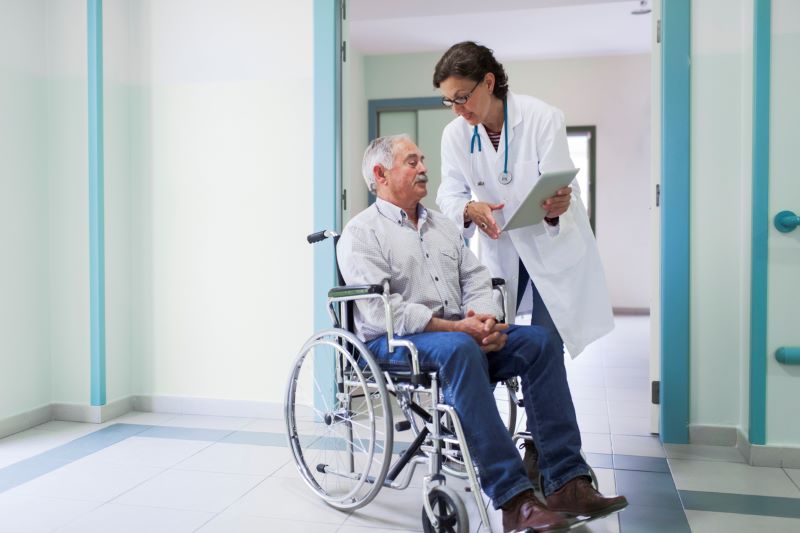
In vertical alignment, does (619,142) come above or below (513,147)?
above

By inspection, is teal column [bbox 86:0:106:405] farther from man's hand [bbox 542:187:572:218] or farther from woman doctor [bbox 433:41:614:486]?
man's hand [bbox 542:187:572:218]

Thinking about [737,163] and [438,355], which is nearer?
[438,355]

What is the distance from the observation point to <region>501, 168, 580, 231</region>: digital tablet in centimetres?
184

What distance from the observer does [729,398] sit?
271cm

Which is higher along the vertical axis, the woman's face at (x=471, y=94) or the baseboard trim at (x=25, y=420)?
the woman's face at (x=471, y=94)

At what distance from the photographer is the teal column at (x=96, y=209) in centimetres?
310

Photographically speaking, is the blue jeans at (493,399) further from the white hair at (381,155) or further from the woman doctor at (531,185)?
the white hair at (381,155)

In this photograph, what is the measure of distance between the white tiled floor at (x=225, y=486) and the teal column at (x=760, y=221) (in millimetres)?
244

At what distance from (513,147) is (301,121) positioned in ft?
4.10

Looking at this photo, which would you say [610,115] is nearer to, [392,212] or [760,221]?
[760,221]

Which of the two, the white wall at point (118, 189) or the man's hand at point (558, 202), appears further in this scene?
the white wall at point (118, 189)

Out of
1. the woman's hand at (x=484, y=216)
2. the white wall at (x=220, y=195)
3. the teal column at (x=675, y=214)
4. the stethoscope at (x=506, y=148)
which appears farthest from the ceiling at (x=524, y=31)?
the woman's hand at (x=484, y=216)

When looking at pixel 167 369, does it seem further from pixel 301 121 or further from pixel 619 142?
pixel 619 142

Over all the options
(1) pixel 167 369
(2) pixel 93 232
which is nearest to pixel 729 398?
(1) pixel 167 369
